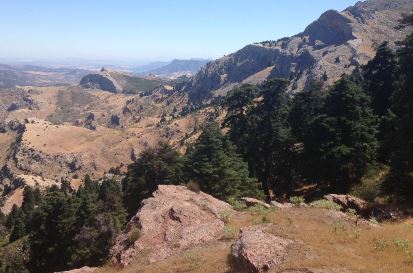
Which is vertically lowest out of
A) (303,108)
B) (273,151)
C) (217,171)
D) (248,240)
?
(273,151)

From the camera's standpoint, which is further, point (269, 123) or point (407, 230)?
point (269, 123)

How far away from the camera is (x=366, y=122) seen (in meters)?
47.9

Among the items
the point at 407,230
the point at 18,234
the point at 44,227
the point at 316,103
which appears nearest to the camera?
the point at 407,230

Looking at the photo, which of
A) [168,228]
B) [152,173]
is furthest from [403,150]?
[152,173]

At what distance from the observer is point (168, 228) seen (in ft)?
92.1

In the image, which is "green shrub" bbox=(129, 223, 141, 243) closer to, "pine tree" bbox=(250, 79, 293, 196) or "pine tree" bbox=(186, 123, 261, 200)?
"pine tree" bbox=(186, 123, 261, 200)

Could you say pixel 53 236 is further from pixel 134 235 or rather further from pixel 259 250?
pixel 259 250

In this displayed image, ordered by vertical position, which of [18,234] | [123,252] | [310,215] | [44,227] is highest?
[310,215]

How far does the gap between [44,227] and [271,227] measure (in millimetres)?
47962

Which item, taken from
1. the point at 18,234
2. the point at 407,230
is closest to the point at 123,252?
the point at 407,230

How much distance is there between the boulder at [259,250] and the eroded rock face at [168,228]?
7561 mm

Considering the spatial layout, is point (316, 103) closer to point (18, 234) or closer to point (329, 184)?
point (329, 184)

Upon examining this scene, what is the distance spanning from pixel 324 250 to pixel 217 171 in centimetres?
3305

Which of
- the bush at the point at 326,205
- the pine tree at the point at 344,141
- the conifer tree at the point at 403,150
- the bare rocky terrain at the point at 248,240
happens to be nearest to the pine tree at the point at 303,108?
the pine tree at the point at 344,141
